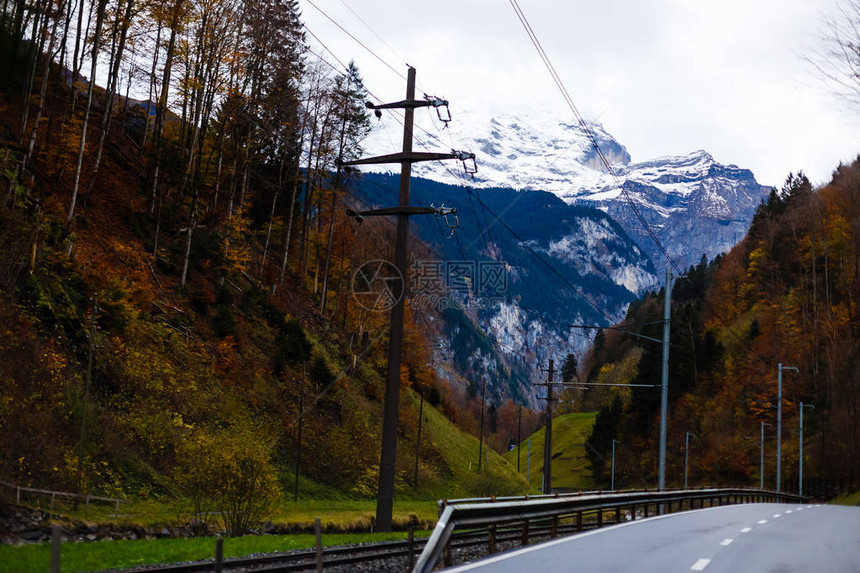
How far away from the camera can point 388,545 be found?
20078mm

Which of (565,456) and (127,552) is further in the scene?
(565,456)

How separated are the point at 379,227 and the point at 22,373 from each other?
64244 mm

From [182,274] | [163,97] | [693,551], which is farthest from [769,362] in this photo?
[693,551]

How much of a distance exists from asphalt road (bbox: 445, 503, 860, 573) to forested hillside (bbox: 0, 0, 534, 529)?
11044 millimetres

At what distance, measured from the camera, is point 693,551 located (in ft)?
42.6

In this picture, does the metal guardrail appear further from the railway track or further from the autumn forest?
the autumn forest

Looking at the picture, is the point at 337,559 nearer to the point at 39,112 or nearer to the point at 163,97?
the point at 39,112

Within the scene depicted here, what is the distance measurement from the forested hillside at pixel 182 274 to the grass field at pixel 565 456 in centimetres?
6142

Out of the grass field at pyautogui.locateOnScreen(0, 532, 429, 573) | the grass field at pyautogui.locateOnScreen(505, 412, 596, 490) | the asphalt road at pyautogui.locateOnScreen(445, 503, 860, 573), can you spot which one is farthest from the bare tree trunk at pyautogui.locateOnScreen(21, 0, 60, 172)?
the grass field at pyautogui.locateOnScreen(505, 412, 596, 490)

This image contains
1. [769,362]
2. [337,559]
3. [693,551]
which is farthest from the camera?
[769,362]

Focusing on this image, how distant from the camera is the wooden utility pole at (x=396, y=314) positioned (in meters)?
23.8

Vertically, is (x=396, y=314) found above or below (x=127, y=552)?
above

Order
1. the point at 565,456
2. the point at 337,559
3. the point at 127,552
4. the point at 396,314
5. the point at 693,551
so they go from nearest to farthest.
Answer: the point at 693,551, the point at 337,559, the point at 127,552, the point at 396,314, the point at 565,456

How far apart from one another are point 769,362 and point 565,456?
183ft
